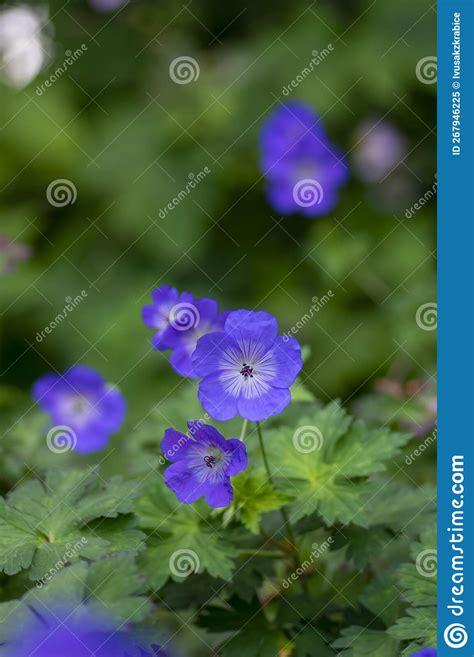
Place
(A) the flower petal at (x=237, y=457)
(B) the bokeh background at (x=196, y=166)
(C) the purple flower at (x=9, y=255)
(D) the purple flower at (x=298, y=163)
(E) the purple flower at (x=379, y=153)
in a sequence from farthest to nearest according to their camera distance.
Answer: (E) the purple flower at (x=379, y=153) < (B) the bokeh background at (x=196, y=166) < (D) the purple flower at (x=298, y=163) < (C) the purple flower at (x=9, y=255) < (A) the flower petal at (x=237, y=457)

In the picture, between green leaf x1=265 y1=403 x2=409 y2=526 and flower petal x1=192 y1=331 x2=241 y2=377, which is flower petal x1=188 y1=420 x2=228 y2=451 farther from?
green leaf x1=265 y1=403 x2=409 y2=526

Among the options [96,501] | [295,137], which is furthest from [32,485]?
[295,137]

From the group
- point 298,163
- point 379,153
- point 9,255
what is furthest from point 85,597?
point 379,153

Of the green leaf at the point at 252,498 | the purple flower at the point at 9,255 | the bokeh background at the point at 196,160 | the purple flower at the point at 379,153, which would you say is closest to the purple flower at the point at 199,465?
the green leaf at the point at 252,498

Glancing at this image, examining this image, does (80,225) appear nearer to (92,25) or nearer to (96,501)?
(92,25)

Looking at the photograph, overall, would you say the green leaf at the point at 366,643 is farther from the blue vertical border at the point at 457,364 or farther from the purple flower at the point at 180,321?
the purple flower at the point at 180,321

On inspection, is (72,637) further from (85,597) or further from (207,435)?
(207,435)

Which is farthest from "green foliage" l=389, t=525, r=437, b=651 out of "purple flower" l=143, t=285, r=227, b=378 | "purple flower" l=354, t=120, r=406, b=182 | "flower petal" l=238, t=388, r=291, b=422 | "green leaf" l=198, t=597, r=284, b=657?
"purple flower" l=354, t=120, r=406, b=182
